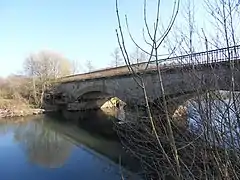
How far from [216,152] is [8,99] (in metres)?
32.4

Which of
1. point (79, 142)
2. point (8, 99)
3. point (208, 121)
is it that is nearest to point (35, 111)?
point (8, 99)

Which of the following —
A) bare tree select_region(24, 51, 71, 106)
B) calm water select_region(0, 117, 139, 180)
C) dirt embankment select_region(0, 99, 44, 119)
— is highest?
bare tree select_region(24, 51, 71, 106)

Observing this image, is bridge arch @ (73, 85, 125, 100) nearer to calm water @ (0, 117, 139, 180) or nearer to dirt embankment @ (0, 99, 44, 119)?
calm water @ (0, 117, 139, 180)

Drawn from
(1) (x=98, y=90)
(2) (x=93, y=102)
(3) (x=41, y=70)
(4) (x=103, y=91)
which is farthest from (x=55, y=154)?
(3) (x=41, y=70)

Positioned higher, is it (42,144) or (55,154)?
(42,144)

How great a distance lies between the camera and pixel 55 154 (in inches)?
576

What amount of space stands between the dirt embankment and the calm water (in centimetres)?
622

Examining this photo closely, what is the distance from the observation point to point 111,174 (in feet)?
37.0

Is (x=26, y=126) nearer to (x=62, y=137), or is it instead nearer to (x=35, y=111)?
(x=62, y=137)

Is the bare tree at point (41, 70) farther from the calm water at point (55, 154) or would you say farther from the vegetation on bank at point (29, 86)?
the calm water at point (55, 154)

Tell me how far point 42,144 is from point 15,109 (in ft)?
44.4

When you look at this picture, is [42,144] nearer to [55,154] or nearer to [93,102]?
[55,154]

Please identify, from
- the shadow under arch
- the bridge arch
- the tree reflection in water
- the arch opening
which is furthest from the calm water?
the arch opening

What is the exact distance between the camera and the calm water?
11466 millimetres
